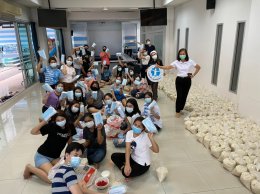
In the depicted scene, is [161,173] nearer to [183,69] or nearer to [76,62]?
[183,69]

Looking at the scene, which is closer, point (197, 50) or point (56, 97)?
point (56, 97)

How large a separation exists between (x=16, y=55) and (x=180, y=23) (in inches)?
239

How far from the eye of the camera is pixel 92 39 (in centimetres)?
1493

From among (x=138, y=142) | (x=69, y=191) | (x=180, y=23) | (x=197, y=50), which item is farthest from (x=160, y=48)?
(x=69, y=191)

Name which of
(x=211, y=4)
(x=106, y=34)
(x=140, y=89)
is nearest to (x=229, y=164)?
(x=140, y=89)

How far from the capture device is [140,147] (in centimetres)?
243

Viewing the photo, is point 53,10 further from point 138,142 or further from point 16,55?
point 138,142

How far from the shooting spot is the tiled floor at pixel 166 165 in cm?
238

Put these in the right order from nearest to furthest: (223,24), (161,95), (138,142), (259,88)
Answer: (138,142)
(259,88)
(223,24)
(161,95)

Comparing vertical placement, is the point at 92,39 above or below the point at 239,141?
above

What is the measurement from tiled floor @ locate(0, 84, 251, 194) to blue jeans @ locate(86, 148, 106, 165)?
138 millimetres

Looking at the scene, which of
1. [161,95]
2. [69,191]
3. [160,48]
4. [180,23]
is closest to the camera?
[69,191]

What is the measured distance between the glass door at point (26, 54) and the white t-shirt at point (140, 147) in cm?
608

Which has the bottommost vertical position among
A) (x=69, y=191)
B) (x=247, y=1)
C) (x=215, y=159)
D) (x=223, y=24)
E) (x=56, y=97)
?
(x=215, y=159)
